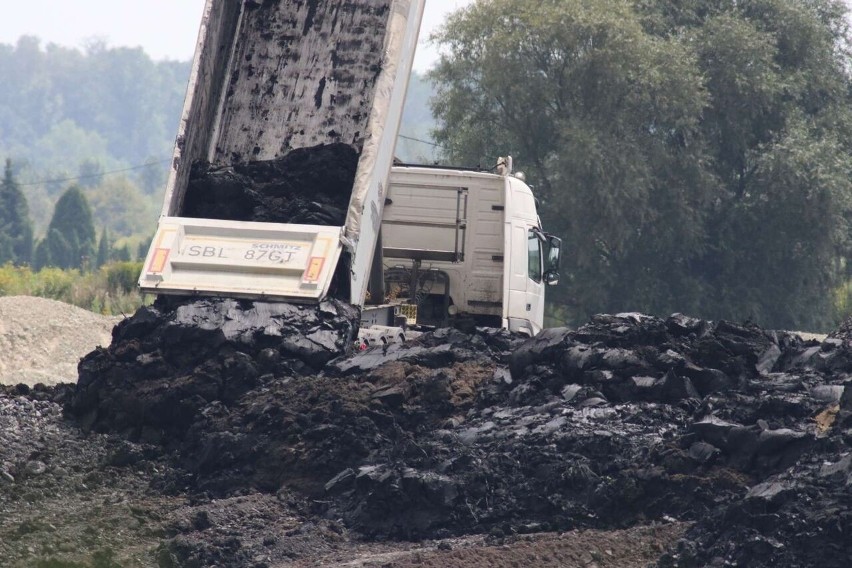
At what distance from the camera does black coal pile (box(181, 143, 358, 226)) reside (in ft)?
37.8

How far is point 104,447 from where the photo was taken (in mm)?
9570

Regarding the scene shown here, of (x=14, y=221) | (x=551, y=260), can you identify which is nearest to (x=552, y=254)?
(x=551, y=260)

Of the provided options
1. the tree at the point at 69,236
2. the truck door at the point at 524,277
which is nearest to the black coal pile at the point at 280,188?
the truck door at the point at 524,277

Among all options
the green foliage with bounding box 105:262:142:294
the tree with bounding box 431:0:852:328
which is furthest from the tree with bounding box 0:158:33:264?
the tree with bounding box 431:0:852:328

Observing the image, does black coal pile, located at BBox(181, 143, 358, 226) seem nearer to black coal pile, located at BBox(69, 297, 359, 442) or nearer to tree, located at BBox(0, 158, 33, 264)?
black coal pile, located at BBox(69, 297, 359, 442)

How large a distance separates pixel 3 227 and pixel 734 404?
65991 mm

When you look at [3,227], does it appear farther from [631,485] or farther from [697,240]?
[631,485]

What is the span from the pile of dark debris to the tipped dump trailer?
0.33 metres

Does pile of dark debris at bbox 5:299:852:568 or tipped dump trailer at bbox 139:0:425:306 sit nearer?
pile of dark debris at bbox 5:299:852:568

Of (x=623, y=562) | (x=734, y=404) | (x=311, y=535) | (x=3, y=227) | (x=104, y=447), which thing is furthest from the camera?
(x=3, y=227)

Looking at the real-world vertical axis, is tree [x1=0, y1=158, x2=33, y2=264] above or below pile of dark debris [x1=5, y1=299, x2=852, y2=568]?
above

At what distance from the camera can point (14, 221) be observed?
71125 mm

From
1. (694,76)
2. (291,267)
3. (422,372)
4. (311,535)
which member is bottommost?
(311,535)

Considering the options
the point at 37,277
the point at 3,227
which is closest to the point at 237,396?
the point at 37,277
